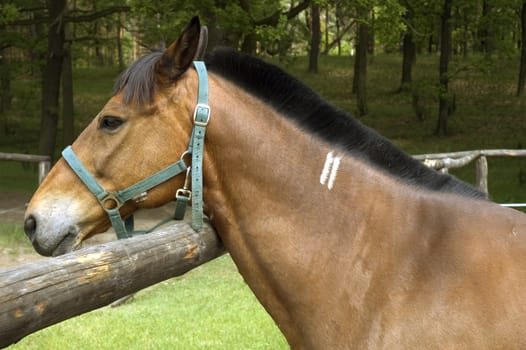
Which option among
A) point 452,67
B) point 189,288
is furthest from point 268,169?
point 452,67

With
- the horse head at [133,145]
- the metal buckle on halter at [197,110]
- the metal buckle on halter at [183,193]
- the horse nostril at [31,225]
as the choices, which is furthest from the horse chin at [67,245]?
the metal buckle on halter at [197,110]

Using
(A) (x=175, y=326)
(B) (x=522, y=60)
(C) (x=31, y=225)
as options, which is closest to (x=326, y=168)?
(C) (x=31, y=225)

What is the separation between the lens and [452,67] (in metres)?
28.4

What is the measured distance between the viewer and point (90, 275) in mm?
2648

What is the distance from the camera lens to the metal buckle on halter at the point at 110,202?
2.72m

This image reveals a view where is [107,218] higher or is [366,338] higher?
[107,218]

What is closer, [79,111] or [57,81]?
[57,81]

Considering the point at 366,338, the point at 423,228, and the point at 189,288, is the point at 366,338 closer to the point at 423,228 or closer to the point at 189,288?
the point at 423,228

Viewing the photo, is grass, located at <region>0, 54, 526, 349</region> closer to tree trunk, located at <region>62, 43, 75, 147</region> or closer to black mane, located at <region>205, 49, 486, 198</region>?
tree trunk, located at <region>62, 43, 75, 147</region>

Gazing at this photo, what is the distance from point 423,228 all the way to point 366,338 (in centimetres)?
46

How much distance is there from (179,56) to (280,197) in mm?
660

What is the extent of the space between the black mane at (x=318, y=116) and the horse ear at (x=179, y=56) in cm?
16

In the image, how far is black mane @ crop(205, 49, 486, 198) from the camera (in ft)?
9.16

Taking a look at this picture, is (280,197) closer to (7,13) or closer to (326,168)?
(326,168)
